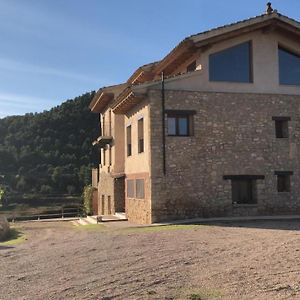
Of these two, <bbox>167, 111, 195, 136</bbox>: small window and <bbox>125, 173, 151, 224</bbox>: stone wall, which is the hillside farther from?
<bbox>167, 111, 195, 136</bbox>: small window

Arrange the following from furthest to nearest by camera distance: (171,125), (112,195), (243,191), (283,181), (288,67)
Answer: (112,195)
(288,67)
(283,181)
(243,191)
(171,125)

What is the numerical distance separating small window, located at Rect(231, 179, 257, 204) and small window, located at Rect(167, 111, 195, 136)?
2762 millimetres

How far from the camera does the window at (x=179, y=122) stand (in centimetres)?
1756

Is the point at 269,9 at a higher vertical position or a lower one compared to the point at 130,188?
higher

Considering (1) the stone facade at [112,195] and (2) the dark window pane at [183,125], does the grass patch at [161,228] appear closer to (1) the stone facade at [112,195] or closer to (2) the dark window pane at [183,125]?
(2) the dark window pane at [183,125]

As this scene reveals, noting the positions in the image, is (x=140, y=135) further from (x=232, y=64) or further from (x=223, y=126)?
(x=232, y=64)

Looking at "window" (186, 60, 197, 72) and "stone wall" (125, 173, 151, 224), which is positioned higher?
"window" (186, 60, 197, 72)

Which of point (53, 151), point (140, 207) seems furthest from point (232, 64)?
point (53, 151)

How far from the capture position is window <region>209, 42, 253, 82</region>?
716 inches

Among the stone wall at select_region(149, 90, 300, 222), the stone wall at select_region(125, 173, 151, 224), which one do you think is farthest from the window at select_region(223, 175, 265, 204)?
the stone wall at select_region(125, 173, 151, 224)

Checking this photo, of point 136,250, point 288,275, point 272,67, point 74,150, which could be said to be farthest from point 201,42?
point 74,150

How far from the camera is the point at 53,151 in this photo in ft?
197

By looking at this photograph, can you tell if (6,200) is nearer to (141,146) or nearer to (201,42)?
(141,146)

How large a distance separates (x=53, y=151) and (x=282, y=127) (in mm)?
44833
